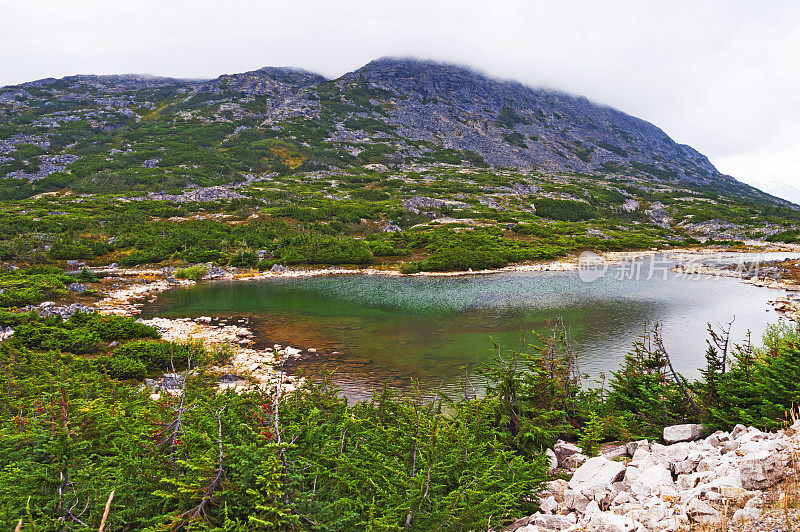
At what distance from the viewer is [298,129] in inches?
4751

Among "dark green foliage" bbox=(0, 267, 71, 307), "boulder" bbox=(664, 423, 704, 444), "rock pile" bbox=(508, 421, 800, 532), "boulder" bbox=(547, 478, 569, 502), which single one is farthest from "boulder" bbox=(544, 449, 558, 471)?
"dark green foliage" bbox=(0, 267, 71, 307)

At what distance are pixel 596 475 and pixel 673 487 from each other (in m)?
1.02

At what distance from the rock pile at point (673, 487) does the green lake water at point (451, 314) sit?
26.2 ft

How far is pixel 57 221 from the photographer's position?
48.0m

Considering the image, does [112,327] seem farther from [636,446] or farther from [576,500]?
[636,446]

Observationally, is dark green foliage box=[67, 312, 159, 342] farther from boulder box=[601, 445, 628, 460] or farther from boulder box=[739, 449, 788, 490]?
boulder box=[739, 449, 788, 490]

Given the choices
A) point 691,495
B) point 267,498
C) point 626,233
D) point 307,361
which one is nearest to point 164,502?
point 267,498

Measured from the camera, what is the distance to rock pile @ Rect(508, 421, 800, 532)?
3770mm

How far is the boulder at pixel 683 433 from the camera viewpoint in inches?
249

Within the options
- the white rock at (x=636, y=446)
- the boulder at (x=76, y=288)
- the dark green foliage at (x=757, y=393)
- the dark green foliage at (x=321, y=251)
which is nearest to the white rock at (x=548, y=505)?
the white rock at (x=636, y=446)

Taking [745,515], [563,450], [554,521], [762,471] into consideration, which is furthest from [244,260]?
[745,515]

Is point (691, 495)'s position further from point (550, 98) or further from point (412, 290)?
point (550, 98)

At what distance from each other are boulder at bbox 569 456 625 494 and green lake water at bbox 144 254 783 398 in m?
7.54

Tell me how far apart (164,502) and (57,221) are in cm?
6047
